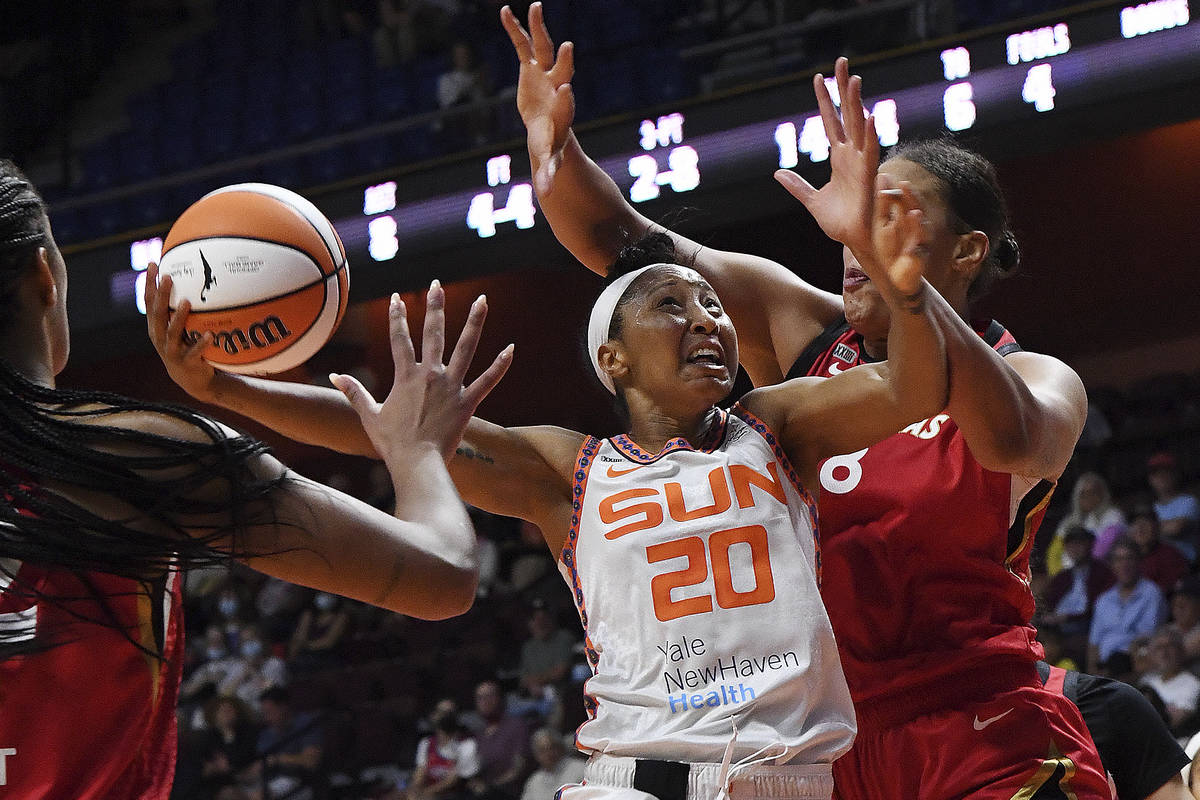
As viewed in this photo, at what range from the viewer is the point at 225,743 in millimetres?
10070

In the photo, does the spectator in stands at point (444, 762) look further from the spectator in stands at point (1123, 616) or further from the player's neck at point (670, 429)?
the player's neck at point (670, 429)

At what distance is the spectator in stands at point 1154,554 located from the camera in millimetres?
7762

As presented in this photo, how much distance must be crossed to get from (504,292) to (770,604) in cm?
952

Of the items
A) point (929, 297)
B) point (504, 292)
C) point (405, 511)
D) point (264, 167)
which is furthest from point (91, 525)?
point (504, 292)

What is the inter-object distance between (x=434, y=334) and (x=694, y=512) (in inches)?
30.5

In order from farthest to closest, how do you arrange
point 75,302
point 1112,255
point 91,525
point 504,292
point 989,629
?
point 504,292 → point 1112,255 → point 75,302 → point 989,629 → point 91,525

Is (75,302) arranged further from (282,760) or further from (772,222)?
(772,222)

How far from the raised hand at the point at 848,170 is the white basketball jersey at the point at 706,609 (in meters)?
0.46

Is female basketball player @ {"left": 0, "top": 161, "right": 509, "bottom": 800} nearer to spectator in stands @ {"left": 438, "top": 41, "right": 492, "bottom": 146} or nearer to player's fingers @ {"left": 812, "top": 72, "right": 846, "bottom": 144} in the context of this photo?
player's fingers @ {"left": 812, "top": 72, "right": 846, "bottom": 144}

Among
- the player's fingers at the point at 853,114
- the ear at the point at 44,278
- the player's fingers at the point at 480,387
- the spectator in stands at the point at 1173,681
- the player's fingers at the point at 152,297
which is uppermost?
the player's fingers at the point at 853,114

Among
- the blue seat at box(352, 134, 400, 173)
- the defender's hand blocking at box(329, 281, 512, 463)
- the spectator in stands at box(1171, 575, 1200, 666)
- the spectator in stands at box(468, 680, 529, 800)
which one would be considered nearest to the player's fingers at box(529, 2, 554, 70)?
the defender's hand blocking at box(329, 281, 512, 463)

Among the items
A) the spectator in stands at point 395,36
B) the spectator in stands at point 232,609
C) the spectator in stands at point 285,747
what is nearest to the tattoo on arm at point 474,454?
the spectator in stands at point 285,747

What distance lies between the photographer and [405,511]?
1.91m

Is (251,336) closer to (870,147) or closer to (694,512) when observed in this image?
(694,512)
